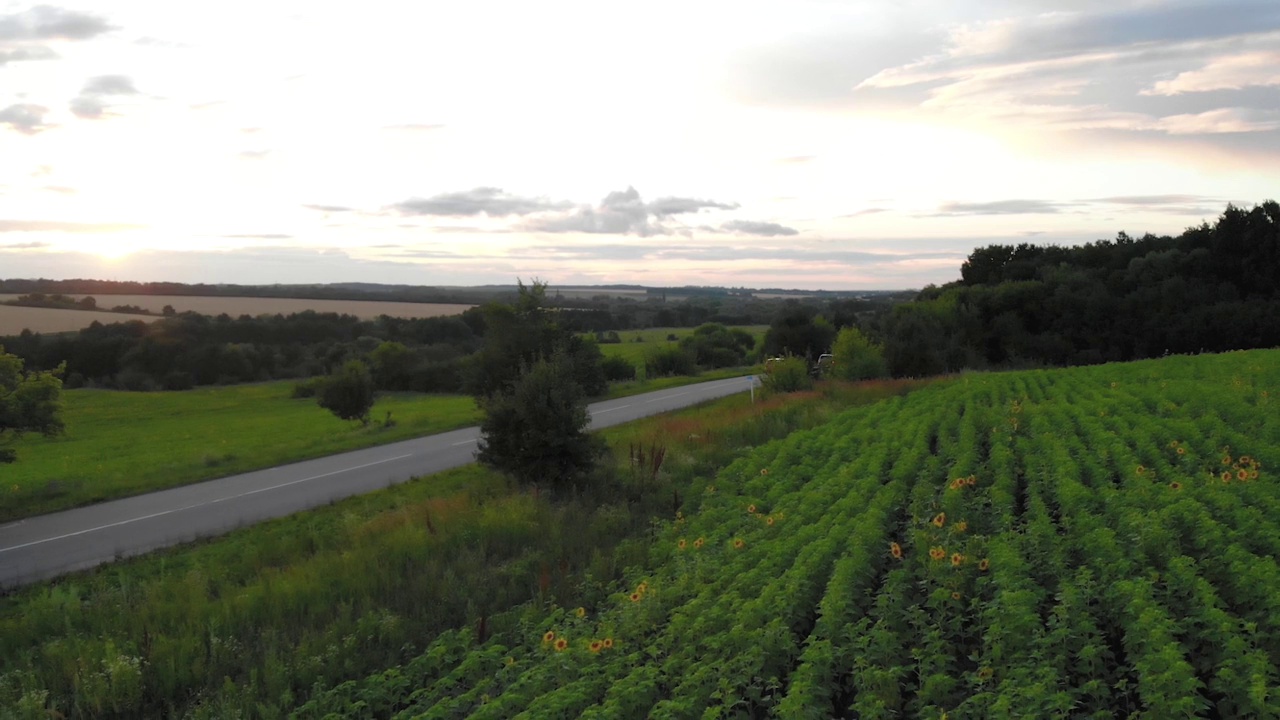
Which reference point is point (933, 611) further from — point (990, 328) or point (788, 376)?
point (990, 328)

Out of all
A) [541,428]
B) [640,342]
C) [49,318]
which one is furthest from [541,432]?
[49,318]

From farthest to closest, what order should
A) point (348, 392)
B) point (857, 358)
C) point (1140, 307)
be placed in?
1. point (1140, 307)
2. point (857, 358)
3. point (348, 392)

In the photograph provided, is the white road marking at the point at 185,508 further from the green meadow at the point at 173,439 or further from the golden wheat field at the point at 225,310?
the golden wheat field at the point at 225,310

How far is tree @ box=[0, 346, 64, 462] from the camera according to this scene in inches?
597

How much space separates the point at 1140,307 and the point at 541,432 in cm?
4796

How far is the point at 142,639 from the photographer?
7969 millimetres

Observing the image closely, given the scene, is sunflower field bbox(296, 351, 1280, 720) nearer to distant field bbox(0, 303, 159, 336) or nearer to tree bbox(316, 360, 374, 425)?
tree bbox(316, 360, 374, 425)

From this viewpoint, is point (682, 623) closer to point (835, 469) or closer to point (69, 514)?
point (835, 469)

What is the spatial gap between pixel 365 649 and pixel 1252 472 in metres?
9.89

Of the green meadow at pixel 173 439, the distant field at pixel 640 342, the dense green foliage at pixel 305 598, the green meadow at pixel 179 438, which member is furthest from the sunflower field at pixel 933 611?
the distant field at pixel 640 342

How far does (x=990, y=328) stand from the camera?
5259 centimetres

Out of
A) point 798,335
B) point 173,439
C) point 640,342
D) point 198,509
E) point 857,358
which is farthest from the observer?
point 640,342

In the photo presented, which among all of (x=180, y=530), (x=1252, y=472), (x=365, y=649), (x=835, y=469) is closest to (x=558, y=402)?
(x=835, y=469)

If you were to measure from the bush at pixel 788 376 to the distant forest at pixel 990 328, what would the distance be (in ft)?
9.62
